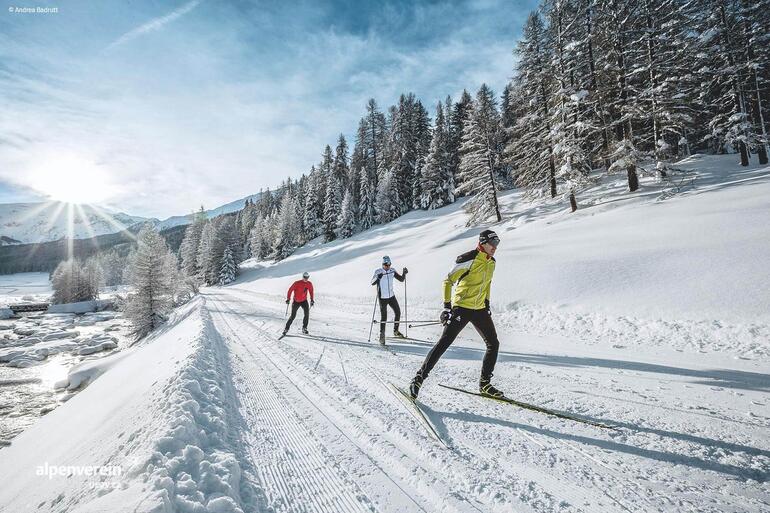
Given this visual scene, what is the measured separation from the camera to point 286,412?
15.4 ft

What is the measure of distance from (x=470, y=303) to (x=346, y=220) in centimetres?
4851

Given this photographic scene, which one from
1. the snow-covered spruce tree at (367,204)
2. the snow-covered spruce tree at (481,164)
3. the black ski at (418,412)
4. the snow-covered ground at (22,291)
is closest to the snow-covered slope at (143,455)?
the black ski at (418,412)

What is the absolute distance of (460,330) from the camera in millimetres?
4578

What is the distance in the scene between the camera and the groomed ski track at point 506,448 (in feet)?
9.11

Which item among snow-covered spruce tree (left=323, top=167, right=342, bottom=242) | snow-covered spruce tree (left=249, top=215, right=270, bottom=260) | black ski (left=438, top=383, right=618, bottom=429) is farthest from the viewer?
snow-covered spruce tree (left=249, top=215, right=270, bottom=260)

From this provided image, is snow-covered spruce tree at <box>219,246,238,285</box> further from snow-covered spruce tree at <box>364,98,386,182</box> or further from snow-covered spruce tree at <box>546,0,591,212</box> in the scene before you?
snow-covered spruce tree at <box>546,0,591,212</box>

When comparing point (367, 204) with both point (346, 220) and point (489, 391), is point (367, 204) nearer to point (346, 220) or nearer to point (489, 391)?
point (346, 220)

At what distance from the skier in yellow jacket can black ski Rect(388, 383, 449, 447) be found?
12 cm

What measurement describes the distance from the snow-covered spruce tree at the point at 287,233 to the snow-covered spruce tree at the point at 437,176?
25.8m

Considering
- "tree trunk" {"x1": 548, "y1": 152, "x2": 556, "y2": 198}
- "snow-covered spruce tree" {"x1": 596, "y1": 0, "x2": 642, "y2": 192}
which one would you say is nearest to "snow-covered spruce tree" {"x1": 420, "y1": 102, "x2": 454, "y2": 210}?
"tree trunk" {"x1": 548, "y1": 152, "x2": 556, "y2": 198}

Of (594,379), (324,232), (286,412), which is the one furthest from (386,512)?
(324,232)

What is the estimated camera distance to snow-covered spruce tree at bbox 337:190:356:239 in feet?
170

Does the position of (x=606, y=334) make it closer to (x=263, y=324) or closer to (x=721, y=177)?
(x=263, y=324)

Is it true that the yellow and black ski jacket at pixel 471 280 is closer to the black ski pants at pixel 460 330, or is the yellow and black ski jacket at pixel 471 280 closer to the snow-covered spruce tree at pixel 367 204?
the black ski pants at pixel 460 330
